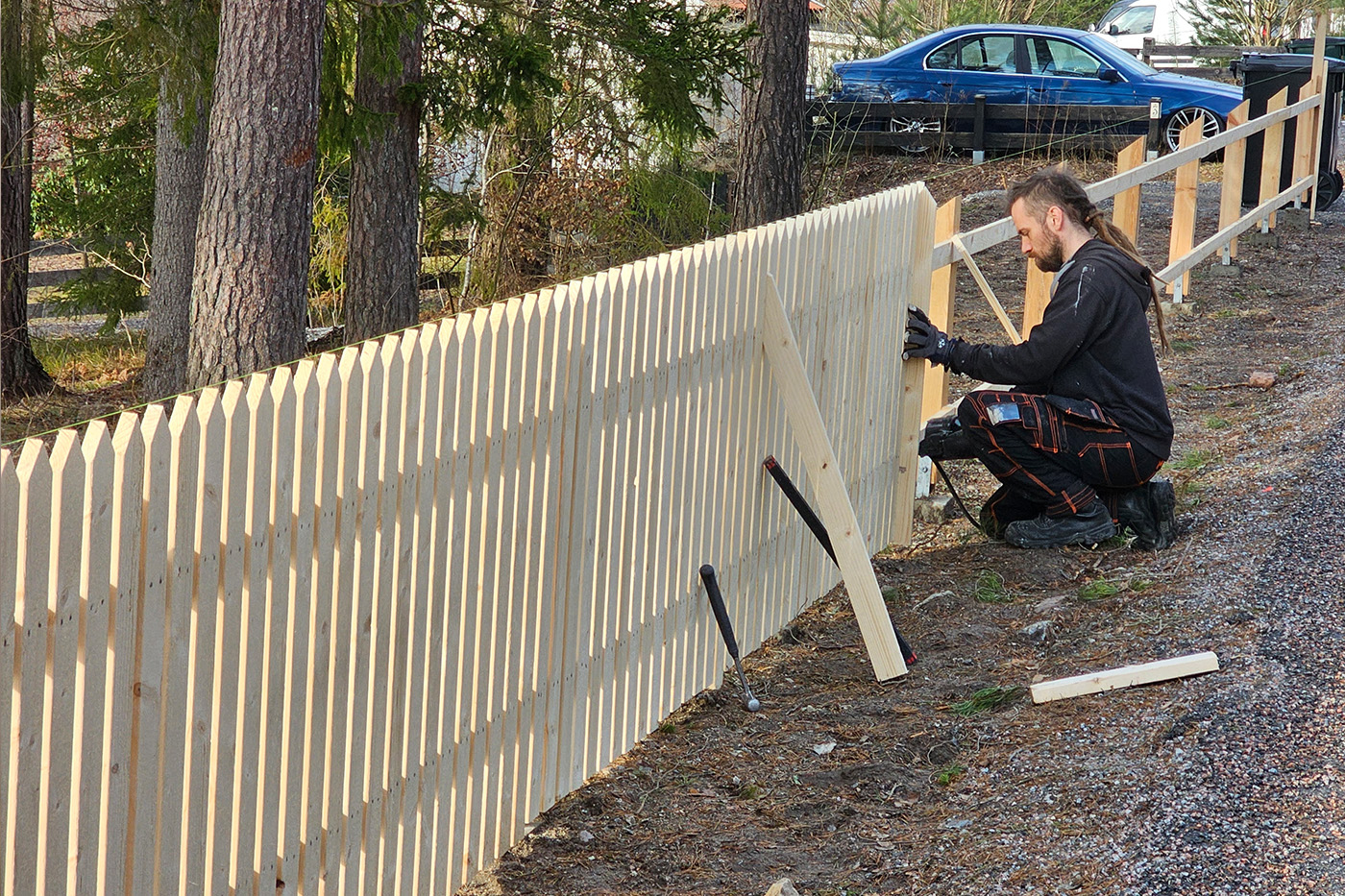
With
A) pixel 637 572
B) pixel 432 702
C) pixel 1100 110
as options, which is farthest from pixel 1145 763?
pixel 1100 110

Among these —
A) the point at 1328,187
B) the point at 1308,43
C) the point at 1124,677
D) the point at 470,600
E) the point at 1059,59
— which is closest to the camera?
the point at 470,600

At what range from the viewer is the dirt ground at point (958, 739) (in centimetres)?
359

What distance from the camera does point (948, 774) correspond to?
410cm

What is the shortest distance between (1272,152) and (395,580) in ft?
38.7

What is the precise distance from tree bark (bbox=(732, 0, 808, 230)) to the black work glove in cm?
624

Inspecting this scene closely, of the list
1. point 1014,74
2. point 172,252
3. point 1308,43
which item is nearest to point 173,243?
point 172,252

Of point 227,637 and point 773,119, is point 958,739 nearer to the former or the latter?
point 227,637

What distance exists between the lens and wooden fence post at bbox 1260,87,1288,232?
1220 centimetres

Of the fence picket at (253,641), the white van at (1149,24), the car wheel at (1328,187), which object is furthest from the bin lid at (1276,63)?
the white van at (1149,24)

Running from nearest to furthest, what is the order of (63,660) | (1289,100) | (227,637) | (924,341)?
(63,660) < (227,637) < (924,341) < (1289,100)

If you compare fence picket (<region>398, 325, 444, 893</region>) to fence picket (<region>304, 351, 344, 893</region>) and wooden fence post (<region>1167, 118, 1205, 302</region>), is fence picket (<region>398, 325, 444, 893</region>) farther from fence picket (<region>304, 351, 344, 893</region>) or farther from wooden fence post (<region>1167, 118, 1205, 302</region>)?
wooden fence post (<region>1167, 118, 1205, 302</region>)

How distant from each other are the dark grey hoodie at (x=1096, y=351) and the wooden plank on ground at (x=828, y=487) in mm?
965

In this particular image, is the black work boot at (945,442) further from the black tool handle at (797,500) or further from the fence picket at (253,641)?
the fence picket at (253,641)

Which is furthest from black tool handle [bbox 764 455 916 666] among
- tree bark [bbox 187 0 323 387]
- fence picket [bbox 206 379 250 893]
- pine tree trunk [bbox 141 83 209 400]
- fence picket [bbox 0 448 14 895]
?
pine tree trunk [bbox 141 83 209 400]
